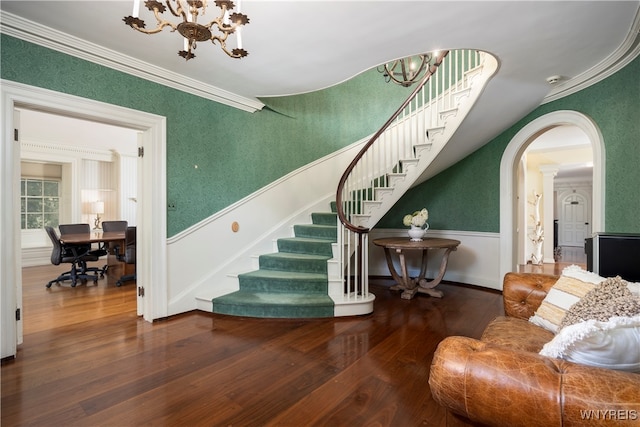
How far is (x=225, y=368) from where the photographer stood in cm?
210

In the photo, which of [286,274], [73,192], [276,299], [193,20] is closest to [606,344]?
[193,20]

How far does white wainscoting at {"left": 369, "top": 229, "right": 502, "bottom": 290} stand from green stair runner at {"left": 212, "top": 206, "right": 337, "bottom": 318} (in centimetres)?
145

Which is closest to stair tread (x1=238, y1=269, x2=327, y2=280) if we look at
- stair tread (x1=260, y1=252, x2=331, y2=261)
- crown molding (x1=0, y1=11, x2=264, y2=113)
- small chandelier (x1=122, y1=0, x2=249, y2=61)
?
stair tread (x1=260, y1=252, x2=331, y2=261)

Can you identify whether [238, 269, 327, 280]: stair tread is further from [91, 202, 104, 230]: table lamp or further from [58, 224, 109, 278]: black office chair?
[91, 202, 104, 230]: table lamp

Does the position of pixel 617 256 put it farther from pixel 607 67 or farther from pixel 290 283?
pixel 290 283

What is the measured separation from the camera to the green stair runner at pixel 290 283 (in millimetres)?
3062

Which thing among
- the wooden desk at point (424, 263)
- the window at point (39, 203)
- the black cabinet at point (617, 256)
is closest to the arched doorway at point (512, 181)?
the wooden desk at point (424, 263)

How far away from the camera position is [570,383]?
808 millimetres

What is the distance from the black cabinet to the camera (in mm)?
1736

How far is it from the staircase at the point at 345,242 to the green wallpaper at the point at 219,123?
0.96 metres

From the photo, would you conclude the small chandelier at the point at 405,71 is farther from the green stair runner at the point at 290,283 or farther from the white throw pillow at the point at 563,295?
the white throw pillow at the point at 563,295

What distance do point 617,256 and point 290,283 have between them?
268cm

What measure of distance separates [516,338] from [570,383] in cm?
80

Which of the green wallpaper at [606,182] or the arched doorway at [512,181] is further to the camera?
the arched doorway at [512,181]
